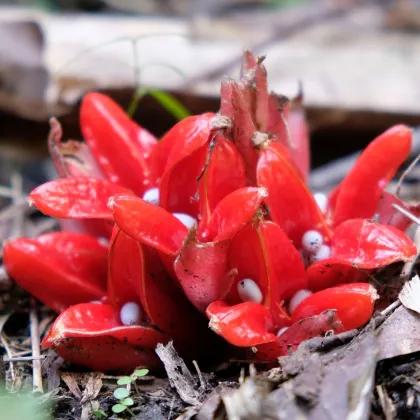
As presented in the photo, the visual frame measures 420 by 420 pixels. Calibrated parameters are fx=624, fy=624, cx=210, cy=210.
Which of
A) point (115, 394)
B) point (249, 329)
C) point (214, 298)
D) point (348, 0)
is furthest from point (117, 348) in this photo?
point (348, 0)

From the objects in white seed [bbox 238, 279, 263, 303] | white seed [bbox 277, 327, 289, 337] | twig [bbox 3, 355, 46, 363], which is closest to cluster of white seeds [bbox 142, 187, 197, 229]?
white seed [bbox 238, 279, 263, 303]

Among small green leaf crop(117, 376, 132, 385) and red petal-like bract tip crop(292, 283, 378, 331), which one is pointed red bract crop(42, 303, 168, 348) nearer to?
small green leaf crop(117, 376, 132, 385)

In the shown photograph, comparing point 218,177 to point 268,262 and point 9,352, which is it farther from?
point 9,352

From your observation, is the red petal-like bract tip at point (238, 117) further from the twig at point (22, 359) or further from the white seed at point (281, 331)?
the twig at point (22, 359)

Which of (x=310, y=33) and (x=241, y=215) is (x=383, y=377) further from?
(x=310, y=33)

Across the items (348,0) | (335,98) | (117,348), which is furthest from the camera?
(348,0)
